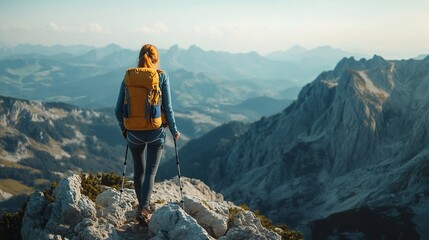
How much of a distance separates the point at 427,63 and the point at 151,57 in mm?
163696

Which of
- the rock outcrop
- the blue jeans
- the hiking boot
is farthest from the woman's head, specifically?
the hiking boot

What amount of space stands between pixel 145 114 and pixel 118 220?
4.90 m

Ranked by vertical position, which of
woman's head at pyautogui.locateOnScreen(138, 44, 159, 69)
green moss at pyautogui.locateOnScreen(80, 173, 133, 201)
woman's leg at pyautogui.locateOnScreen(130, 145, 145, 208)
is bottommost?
green moss at pyautogui.locateOnScreen(80, 173, 133, 201)

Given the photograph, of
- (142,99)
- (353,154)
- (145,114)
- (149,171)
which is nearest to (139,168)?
(149,171)

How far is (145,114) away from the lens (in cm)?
1522

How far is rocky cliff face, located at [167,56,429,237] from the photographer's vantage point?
10256 cm

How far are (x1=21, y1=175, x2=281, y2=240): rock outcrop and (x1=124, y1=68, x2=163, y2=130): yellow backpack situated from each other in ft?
11.6

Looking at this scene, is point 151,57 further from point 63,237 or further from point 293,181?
point 293,181

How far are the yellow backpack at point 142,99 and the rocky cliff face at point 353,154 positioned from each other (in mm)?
82575

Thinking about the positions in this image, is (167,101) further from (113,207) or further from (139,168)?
(113,207)

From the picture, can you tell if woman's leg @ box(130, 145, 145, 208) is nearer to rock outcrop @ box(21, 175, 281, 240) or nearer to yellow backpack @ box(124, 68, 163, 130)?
rock outcrop @ box(21, 175, 281, 240)

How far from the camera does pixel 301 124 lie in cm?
18438

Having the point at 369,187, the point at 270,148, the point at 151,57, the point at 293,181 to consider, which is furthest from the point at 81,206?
the point at 270,148

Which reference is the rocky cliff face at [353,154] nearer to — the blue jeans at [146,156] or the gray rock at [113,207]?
the gray rock at [113,207]
